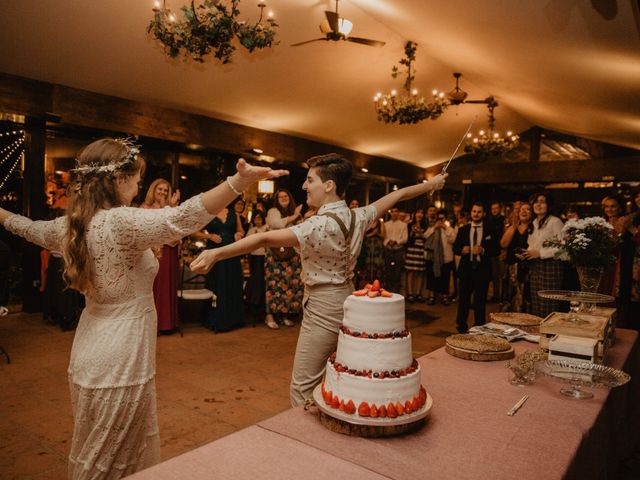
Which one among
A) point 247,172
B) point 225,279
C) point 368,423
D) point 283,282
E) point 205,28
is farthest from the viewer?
point 283,282

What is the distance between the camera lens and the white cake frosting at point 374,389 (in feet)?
4.56

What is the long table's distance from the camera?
1.20 m

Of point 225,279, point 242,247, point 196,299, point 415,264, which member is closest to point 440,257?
point 415,264

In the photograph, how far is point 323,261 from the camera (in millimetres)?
2131

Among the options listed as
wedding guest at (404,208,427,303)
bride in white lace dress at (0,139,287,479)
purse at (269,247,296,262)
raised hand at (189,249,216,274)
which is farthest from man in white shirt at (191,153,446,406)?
wedding guest at (404,208,427,303)

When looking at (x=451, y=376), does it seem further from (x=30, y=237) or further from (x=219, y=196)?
(x=30, y=237)

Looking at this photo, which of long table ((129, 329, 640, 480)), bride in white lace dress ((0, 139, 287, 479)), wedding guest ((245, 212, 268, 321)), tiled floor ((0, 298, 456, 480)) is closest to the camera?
long table ((129, 329, 640, 480))

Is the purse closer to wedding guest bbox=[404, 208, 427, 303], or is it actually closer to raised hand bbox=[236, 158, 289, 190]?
wedding guest bbox=[404, 208, 427, 303]

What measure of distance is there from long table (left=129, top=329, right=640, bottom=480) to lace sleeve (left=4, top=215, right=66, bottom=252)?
98 centimetres

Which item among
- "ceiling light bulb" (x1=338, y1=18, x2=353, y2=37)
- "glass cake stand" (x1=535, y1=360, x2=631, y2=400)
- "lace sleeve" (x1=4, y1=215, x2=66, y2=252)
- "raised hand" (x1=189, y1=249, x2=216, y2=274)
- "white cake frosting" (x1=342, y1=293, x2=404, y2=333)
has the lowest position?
"glass cake stand" (x1=535, y1=360, x2=631, y2=400)

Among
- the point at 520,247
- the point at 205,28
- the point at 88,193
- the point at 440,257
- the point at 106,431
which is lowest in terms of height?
the point at 106,431

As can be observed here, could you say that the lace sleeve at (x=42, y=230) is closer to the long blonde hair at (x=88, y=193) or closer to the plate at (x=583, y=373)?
the long blonde hair at (x=88, y=193)

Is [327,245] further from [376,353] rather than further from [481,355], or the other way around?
[481,355]

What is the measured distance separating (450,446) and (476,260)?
4.76 metres
